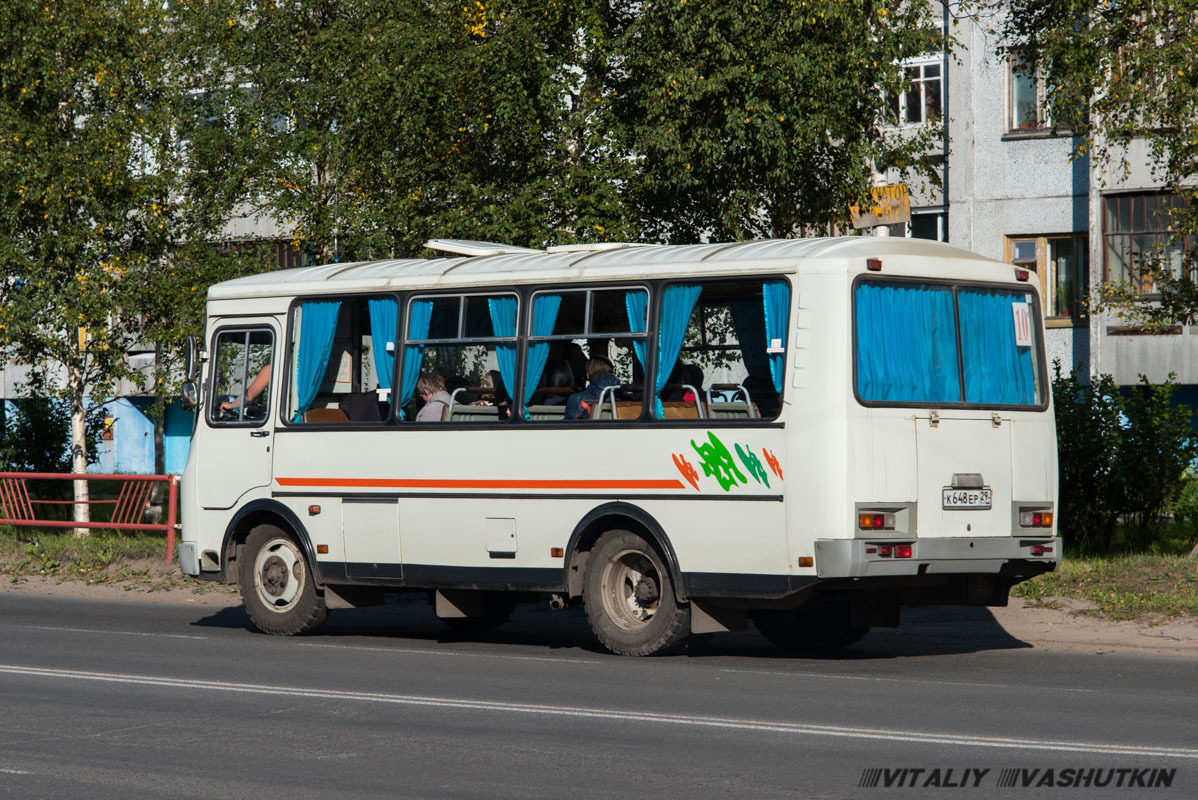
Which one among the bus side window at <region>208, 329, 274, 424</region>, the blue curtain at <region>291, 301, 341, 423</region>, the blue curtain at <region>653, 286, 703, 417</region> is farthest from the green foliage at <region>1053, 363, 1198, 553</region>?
the bus side window at <region>208, 329, 274, 424</region>

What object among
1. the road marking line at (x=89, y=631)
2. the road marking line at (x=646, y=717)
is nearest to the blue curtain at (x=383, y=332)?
the road marking line at (x=89, y=631)

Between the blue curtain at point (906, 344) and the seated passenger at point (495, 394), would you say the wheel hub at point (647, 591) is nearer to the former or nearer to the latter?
the seated passenger at point (495, 394)

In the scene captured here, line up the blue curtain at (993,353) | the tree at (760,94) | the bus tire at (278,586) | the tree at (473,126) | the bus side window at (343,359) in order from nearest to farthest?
the blue curtain at (993,353) → the bus side window at (343,359) → the bus tire at (278,586) → the tree at (760,94) → the tree at (473,126)

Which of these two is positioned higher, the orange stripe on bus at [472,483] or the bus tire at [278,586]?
the orange stripe on bus at [472,483]

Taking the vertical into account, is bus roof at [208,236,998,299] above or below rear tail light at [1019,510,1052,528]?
above

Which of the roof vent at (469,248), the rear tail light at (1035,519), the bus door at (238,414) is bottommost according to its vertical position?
the rear tail light at (1035,519)

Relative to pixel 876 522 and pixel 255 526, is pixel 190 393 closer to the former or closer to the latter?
pixel 255 526

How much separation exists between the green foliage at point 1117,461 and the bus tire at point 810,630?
5.64m

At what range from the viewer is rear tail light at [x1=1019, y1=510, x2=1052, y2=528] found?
40.4 ft

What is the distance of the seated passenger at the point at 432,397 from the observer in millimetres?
13805

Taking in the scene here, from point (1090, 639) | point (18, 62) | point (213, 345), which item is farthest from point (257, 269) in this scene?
point (1090, 639)

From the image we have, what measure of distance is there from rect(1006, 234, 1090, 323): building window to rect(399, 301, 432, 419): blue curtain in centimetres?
2350

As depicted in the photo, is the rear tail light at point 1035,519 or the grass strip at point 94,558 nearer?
the rear tail light at point 1035,519

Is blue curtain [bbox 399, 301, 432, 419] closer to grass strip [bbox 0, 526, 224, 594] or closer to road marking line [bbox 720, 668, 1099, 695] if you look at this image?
road marking line [bbox 720, 668, 1099, 695]
